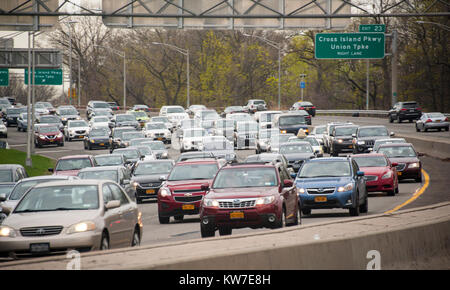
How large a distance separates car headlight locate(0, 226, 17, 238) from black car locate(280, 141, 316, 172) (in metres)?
23.6

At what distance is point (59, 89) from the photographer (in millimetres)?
193875

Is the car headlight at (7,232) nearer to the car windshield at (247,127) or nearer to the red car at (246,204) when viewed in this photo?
the red car at (246,204)

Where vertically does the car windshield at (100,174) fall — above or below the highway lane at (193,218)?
above

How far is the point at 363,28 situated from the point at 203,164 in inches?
987

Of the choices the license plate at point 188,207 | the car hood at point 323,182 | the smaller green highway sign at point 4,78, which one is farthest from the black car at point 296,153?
the smaller green highway sign at point 4,78

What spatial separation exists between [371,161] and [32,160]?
90.3ft

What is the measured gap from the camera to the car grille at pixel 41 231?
42.8 ft

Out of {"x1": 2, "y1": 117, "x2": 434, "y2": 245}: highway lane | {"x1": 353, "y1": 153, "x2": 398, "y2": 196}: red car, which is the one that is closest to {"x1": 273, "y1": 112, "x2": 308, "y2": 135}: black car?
{"x1": 2, "y1": 117, "x2": 434, "y2": 245}: highway lane

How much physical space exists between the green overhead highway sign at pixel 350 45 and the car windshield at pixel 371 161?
1632 cm

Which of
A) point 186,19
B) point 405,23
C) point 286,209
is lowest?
point 286,209

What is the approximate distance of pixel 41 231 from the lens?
1305 cm

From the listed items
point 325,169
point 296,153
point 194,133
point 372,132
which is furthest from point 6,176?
point 194,133
